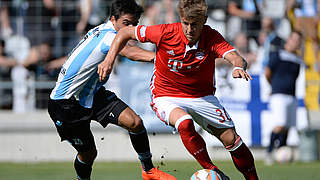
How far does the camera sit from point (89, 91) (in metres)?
7.86

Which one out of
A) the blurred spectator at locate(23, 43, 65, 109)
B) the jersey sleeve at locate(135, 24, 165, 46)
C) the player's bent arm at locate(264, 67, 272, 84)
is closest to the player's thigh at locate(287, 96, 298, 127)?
the player's bent arm at locate(264, 67, 272, 84)

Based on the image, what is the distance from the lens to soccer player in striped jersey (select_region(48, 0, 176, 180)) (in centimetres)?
779

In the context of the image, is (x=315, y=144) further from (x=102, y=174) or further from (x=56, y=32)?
(x=56, y=32)

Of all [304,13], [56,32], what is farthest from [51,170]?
[304,13]

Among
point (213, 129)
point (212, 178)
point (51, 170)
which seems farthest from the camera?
point (51, 170)

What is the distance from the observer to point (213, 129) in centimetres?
742

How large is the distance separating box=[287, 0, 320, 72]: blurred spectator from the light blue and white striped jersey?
694 centimetres

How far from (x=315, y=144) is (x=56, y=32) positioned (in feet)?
17.9

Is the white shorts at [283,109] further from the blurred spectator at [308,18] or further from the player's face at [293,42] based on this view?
the blurred spectator at [308,18]

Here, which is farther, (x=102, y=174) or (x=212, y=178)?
(x=102, y=174)

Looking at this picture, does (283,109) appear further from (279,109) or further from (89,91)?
(89,91)

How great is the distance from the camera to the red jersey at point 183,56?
279 inches

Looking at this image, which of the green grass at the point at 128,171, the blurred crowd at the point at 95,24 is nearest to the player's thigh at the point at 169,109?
the green grass at the point at 128,171

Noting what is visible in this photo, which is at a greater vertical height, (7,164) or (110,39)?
(110,39)
